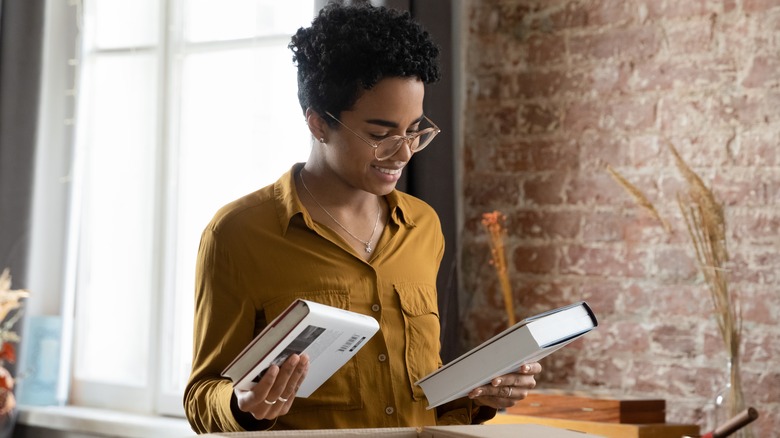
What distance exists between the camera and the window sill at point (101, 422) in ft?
11.1

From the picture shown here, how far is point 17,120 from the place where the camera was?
148 inches

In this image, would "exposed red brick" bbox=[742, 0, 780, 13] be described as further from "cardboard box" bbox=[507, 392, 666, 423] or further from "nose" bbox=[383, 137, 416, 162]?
"nose" bbox=[383, 137, 416, 162]

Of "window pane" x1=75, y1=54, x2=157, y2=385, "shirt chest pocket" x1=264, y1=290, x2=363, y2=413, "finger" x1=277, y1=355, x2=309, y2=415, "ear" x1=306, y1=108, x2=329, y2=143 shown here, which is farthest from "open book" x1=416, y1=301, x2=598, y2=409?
"window pane" x1=75, y1=54, x2=157, y2=385

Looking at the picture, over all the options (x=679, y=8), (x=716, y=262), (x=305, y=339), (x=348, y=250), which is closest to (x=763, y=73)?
(x=679, y=8)

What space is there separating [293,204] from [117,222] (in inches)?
86.8

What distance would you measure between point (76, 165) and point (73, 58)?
Answer: 0.44 m

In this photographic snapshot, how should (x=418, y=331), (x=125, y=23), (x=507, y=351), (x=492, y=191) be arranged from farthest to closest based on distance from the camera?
(x=125, y=23), (x=492, y=191), (x=418, y=331), (x=507, y=351)

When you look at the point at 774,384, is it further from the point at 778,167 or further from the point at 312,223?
the point at 312,223

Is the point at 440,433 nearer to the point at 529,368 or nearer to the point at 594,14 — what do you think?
the point at 529,368

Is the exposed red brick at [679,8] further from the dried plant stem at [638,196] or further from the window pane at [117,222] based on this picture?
the window pane at [117,222]

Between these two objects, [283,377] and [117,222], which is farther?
[117,222]

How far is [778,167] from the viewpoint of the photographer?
8.40 ft

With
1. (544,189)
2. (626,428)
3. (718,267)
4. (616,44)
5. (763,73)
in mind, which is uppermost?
(616,44)

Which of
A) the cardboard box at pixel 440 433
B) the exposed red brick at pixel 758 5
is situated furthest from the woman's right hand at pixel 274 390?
the exposed red brick at pixel 758 5
